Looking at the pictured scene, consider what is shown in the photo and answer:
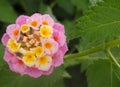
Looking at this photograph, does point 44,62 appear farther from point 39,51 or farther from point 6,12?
point 6,12

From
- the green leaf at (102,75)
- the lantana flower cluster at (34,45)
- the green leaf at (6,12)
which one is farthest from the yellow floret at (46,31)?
the green leaf at (6,12)

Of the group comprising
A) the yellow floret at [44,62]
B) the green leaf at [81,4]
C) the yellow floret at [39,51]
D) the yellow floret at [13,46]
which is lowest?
the green leaf at [81,4]

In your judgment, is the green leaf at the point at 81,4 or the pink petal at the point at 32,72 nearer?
the pink petal at the point at 32,72

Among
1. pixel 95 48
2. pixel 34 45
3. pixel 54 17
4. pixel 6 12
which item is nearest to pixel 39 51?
pixel 34 45

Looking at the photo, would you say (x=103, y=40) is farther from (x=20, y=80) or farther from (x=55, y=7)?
(x=55, y=7)

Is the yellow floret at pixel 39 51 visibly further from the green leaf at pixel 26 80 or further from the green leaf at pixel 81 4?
the green leaf at pixel 81 4

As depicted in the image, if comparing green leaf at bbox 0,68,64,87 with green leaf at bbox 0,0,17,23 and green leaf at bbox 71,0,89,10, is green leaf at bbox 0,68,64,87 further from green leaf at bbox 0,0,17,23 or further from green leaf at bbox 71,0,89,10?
green leaf at bbox 71,0,89,10

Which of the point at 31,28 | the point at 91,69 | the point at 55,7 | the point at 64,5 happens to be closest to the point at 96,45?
the point at 91,69
